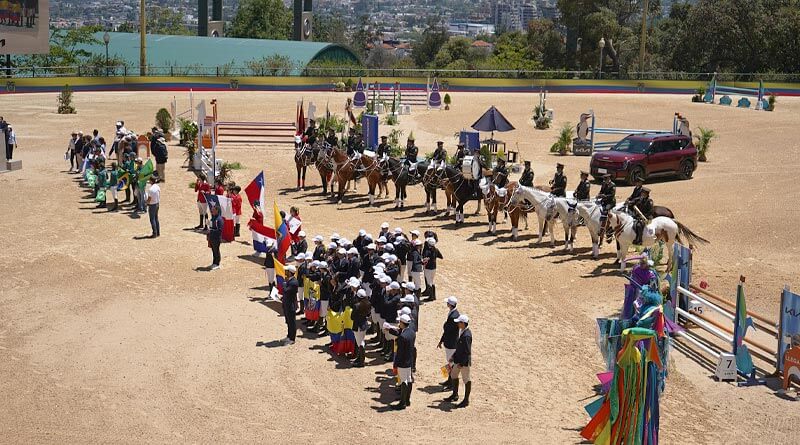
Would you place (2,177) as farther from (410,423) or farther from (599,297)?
(410,423)

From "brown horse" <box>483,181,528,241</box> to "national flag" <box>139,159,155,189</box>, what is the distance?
8.92 metres

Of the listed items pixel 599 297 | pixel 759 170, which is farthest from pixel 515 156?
pixel 599 297

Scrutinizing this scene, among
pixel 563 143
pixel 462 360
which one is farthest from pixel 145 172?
pixel 563 143

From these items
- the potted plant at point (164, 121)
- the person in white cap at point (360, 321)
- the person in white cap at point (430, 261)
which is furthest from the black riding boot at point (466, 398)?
the potted plant at point (164, 121)

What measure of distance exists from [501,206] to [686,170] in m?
11.0

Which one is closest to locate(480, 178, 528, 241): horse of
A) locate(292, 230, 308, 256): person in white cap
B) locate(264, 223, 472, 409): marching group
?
locate(264, 223, 472, 409): marching group

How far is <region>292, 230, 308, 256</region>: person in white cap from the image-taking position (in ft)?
68.6

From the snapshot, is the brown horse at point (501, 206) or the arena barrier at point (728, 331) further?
the brown horse at point (501, 206)

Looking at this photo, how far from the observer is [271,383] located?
1641cm

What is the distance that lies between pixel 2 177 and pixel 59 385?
19.0 metres

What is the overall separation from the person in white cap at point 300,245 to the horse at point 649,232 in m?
6.86

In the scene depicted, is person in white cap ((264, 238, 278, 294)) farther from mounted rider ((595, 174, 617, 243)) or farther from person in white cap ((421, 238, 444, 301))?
mounted rider ((595, 174, 617, 243))

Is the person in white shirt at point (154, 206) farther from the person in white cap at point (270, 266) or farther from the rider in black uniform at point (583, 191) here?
the rider in black uniform at point (583, 191)

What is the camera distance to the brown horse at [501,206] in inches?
1013
